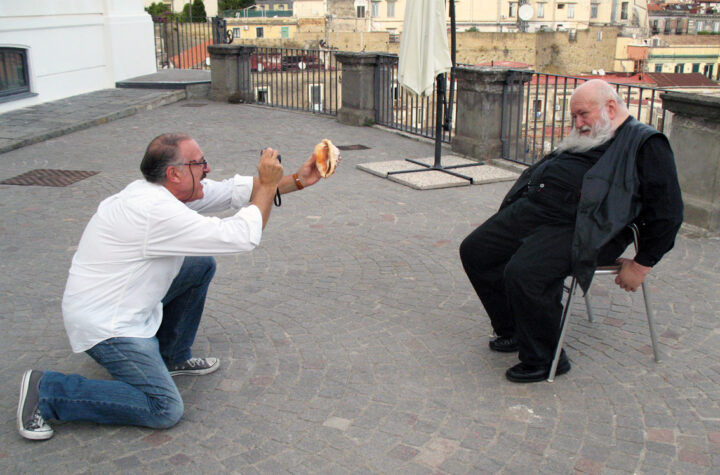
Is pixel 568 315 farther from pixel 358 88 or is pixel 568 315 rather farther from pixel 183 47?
pixel 183 47

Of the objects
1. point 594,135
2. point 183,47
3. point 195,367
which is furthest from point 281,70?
point 594,135

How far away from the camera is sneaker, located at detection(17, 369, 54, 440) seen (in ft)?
11.3

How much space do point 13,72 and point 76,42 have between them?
215 cm

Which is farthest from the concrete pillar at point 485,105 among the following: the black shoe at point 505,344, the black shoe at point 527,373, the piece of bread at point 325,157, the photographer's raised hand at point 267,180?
the photographer's raised hand at point 267,180

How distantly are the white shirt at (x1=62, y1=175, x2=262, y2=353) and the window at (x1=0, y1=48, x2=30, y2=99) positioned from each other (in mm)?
10567

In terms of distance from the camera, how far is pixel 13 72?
1301 centimetres

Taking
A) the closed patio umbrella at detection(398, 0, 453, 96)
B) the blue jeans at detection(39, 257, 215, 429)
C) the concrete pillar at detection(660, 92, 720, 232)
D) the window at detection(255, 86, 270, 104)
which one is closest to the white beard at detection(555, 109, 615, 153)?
the blue jeans at detection(39, 257, 215, 429)

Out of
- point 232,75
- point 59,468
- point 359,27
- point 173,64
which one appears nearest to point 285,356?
point 59,468

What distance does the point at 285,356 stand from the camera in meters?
4.37

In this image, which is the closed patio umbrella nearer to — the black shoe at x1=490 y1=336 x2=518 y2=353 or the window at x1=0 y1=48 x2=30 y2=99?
the black shoe at x1=490 y1=336 x2=518 y2=353

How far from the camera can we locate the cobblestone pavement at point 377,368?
11.1 ft

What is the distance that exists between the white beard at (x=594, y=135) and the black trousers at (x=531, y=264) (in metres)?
0.34

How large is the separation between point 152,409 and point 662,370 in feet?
9.30

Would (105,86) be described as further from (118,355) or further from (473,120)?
(118,355)
